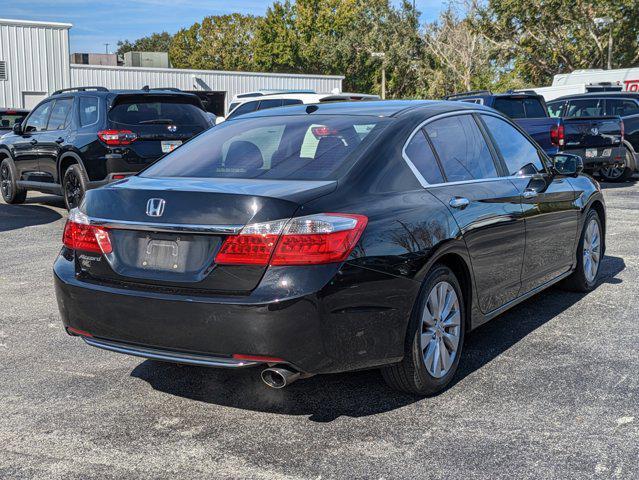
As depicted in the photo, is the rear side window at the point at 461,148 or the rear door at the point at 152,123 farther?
the rear door at the point at 152,123

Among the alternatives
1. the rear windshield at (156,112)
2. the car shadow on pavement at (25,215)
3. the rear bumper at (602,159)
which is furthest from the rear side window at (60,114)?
the rear bumper at (602,159)

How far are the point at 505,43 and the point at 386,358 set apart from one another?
4535cm

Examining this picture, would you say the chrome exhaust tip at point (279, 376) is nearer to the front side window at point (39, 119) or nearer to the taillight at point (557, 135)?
the front side window at point (39, 119)

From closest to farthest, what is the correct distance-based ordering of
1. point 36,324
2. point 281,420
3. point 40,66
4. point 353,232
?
point 353,232 < point 281,420 < point 36,324 < point 40,66

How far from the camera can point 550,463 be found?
11.5 ft

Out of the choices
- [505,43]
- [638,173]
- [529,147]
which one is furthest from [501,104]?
[505,43]

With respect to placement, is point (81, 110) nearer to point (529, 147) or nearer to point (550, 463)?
point (529, 147)

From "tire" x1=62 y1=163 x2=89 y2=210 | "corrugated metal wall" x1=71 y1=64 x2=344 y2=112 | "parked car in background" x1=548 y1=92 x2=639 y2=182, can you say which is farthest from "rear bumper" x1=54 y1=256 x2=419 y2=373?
"corrugated metal wall" x1=71 y1=64 x2=344 y2=112

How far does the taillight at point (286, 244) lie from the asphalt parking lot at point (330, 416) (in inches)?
33.5

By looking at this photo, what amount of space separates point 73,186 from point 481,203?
321 inches

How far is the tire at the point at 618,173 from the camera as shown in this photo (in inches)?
663

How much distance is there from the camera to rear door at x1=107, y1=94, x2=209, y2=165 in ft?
35.8

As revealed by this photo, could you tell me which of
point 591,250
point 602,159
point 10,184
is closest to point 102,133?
point 10,184

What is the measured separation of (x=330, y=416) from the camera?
4.11m
